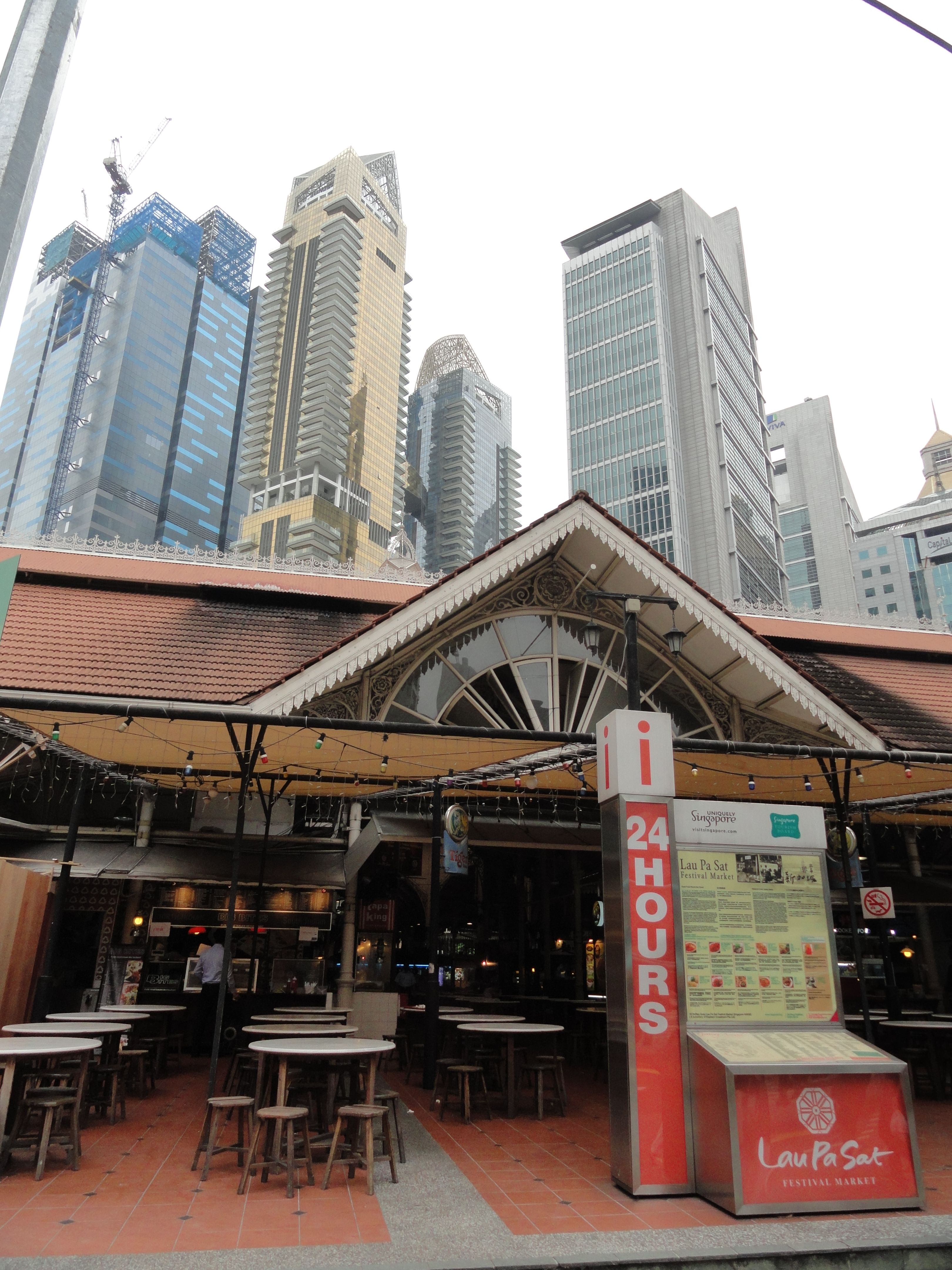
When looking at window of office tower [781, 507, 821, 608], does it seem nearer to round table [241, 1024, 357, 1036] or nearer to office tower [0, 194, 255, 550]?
office tower [0, 194, 255, 550]

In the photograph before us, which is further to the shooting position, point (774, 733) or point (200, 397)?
point (200, 397)

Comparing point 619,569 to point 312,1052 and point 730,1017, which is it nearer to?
point 730,1017

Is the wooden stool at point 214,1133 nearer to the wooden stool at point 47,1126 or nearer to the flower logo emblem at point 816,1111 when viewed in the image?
the wooden stool at point 47,1126

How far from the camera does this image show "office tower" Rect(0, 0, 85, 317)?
72.8 ft

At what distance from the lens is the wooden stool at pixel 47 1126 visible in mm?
6605

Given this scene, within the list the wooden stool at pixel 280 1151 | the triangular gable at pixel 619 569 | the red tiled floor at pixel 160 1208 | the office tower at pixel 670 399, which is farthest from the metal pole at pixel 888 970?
the office tower at pixel 670 399

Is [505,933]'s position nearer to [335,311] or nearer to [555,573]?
[555,573]

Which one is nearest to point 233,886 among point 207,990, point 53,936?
point 53,936

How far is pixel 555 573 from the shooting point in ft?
40.3

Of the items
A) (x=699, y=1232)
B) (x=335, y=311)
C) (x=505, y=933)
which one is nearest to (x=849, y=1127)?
(x=699, y=1232)

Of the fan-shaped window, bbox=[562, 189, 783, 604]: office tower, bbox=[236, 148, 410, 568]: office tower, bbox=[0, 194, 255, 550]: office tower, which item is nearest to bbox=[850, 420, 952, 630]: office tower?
bbox=[562, 189, 783, 604]: office tower

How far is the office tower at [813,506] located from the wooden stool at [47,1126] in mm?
143843

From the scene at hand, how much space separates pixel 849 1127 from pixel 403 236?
182 metres

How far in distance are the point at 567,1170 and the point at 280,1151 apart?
240cm
